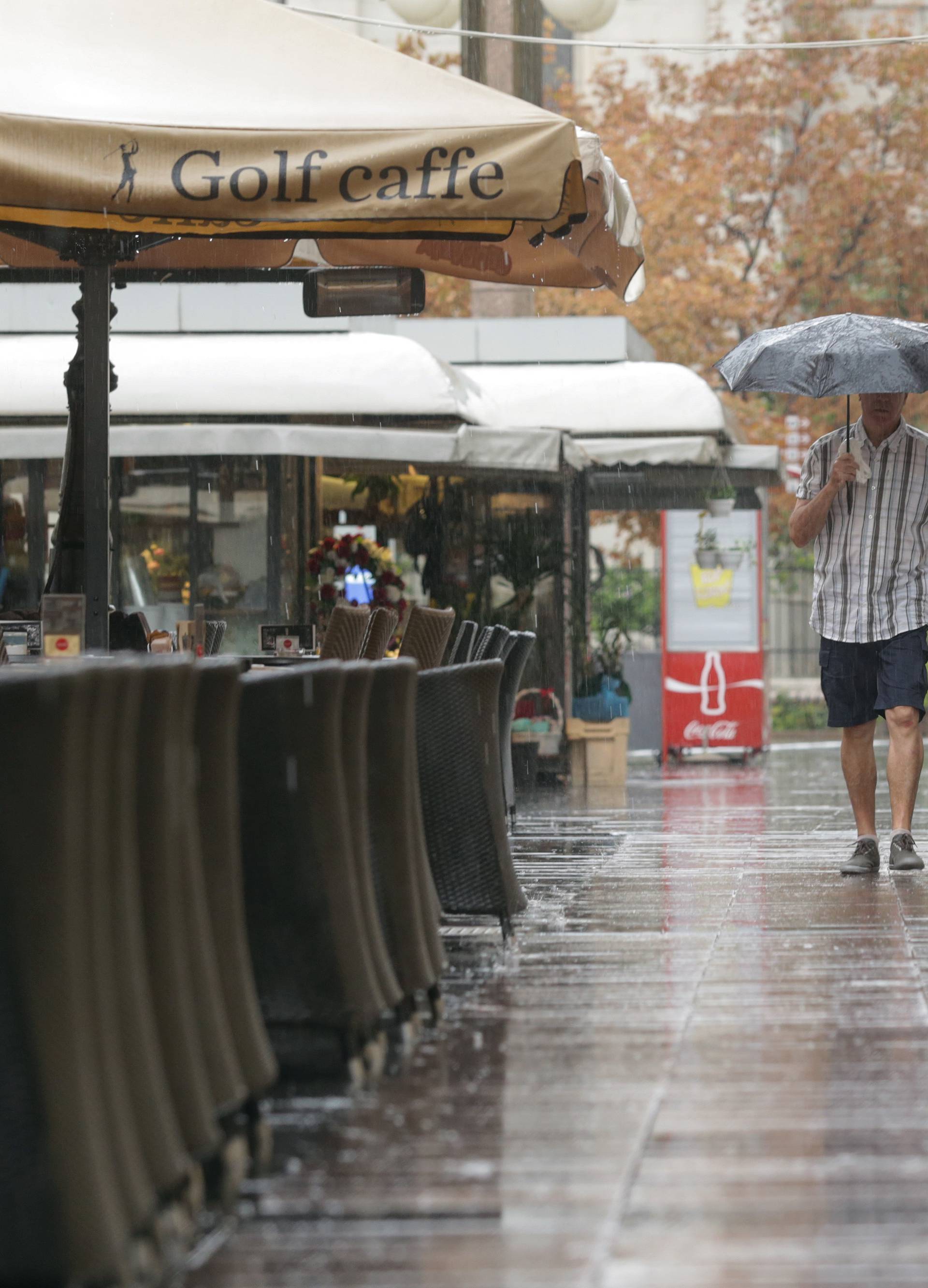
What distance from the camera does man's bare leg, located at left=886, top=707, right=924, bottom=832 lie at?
22.8 ft

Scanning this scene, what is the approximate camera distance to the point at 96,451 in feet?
22.2

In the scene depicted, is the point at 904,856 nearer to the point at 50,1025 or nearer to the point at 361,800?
the point at 361,800

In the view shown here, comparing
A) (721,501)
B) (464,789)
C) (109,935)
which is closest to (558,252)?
(464,789)

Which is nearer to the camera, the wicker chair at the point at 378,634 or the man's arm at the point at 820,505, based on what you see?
the man's arm at the point at 820,505

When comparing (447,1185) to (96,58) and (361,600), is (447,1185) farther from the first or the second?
(361,600)

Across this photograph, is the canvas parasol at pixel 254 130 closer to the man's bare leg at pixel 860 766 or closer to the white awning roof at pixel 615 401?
the man's bare leg at pixel 860 766

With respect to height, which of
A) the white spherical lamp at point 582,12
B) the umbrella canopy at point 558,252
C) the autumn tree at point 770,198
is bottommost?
the umbrella canopy at point 558,252

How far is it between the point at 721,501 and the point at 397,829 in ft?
35.3

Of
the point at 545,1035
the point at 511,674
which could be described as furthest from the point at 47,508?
the point at 545,1035

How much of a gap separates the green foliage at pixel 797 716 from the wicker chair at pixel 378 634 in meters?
14.6

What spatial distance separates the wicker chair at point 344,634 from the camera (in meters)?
6.97

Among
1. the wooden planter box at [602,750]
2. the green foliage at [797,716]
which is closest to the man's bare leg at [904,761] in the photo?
the wooden planter box at [602,750]

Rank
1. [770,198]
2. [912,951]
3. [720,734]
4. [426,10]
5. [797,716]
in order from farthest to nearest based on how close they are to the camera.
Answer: [770,198], [797,716], [720,734], [426,10], [912,951]

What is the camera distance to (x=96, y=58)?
19.4 ft
